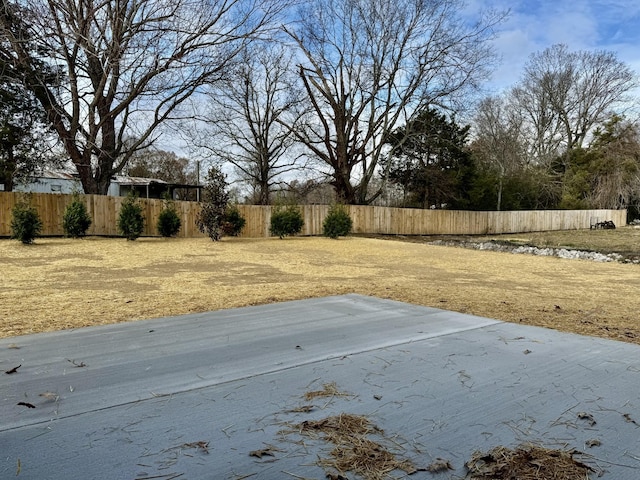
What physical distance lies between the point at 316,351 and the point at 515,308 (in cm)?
305

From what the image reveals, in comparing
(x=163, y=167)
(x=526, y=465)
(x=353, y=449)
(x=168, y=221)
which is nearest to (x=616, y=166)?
(x=168, y=221)

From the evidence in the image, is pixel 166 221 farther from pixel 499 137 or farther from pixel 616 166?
pixel 616 166

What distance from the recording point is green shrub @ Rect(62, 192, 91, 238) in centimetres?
1251

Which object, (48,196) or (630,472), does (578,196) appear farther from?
(630,472)

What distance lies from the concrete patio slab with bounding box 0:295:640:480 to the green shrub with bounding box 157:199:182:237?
Answer: 446 inches

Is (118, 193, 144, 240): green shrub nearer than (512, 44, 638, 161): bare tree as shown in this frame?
Yes

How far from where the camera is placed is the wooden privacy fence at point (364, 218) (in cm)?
1300

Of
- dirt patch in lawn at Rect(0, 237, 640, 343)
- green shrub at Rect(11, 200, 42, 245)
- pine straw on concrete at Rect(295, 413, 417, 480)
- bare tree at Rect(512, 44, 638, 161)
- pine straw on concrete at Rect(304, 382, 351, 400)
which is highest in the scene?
bare tree at Rect(512, 44, 638, 161)

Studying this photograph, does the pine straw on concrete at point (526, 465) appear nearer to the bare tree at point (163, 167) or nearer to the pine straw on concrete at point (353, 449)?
the pine straw on concrete at point (353, 449)

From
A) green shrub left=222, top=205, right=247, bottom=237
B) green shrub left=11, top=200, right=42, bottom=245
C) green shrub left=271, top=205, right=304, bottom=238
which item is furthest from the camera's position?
green shrub left=271, top=205, right=304, bottom=238

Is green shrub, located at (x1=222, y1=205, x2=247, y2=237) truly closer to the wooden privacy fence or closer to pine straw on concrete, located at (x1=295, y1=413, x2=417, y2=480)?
the wooden privacy fence

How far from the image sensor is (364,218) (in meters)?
19.9

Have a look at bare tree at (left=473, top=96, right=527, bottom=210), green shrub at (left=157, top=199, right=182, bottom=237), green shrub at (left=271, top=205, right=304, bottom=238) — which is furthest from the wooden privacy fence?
bare tree at (left=473, top=96, right=527, bottom=210)

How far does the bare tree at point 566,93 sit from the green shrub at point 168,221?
2685 cm
